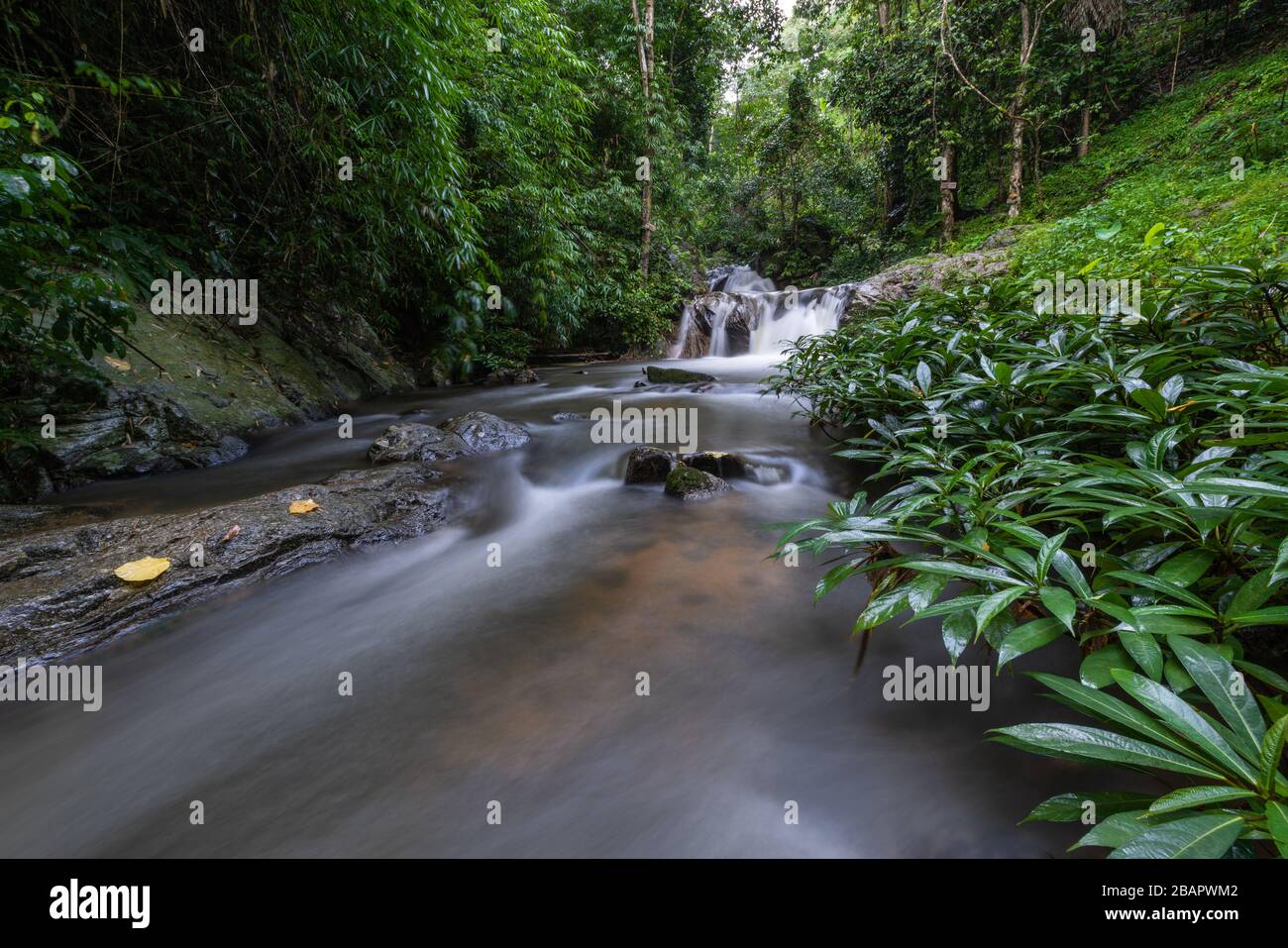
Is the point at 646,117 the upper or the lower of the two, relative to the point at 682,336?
upper

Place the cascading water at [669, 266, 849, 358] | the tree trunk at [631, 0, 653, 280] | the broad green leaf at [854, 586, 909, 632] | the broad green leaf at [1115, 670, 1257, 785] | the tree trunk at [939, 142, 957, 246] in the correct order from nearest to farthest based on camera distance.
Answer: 1. the broad green leaf at [1115, 670, 1257, 785]
2. the broad green leaf at [854, 586, 909, 632]
3. the tree trunk at [939, 142, 957, 246]
4. the cascading water at [669, 266, 849, 358]
5. the tree trunk at [631, 0, 653, 280]

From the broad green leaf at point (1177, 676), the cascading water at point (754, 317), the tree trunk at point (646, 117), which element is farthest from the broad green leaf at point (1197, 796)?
the tree trunk at point (646, 117)

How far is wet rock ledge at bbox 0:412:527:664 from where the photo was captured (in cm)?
192

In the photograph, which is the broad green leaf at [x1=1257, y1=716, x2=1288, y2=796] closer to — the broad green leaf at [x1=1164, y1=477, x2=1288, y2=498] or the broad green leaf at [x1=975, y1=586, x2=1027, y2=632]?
the broad green leaf at [x1=975, y1=586, x2=1027, y2=632]

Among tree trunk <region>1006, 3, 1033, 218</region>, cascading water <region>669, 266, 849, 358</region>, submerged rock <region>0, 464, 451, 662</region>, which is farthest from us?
cascading water <region>669, 266, 849, 358</region>

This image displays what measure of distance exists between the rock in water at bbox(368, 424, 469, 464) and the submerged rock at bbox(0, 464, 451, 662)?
0.95 m

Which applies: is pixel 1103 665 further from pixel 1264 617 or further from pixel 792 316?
pixel 792 316

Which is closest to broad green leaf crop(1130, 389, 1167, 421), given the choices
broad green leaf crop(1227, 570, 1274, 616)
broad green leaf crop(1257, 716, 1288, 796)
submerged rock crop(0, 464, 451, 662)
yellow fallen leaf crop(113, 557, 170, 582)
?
broad green leaf crop(1227, 570, 1274, 616)

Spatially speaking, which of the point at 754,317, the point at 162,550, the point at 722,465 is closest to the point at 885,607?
the point at 722,465

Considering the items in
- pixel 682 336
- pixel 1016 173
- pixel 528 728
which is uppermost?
pixel 1016 173

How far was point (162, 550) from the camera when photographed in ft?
7.61

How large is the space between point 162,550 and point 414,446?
2058 mm

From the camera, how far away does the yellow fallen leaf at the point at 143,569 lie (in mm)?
2113
